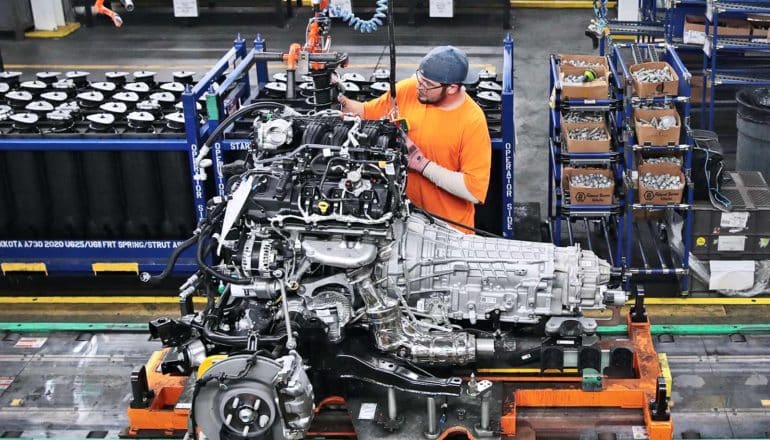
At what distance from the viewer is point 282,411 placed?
5.79m

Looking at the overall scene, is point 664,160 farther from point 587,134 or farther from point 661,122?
point 587,134

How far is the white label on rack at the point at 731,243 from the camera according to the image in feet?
30.0


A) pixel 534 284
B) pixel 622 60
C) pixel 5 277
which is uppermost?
pixel 622 60

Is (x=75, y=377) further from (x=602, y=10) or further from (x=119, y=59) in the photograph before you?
(x=119, y=59)

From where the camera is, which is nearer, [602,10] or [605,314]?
[605,314]

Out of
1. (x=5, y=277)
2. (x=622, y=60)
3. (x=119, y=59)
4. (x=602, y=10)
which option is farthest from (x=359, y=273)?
(x=119, y=59)

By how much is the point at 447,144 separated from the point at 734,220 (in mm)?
3358

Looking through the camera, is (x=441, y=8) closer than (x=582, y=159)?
No

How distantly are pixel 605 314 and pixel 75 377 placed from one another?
3857mm

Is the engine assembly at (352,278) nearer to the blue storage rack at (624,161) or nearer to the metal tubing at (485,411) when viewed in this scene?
the metal tubing at (485,411)

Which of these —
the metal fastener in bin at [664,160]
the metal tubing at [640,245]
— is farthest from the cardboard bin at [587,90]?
the metal tubing at [640,245]

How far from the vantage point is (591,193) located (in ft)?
30.0

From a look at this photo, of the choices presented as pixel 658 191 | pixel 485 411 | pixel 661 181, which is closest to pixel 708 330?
pixel 658 191

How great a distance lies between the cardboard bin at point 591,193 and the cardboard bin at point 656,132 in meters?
0.47
